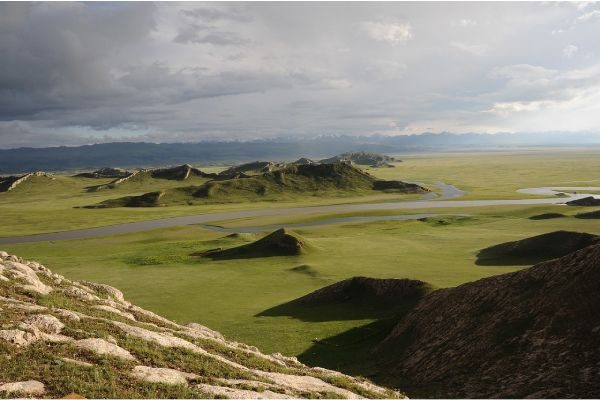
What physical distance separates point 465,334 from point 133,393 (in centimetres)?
2027

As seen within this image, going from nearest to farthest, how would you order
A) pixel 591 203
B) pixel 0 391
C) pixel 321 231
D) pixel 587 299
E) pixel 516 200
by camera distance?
pixel 0 391
pixel 587 299
pixel 321 231
pixel 591 203
pixel 516 200

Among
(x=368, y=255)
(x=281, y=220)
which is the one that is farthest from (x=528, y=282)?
(x=281, y=220)

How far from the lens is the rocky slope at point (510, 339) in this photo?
69.0ft

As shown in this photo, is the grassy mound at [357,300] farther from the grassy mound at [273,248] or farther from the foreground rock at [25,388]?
the grassy mound at [273,248]

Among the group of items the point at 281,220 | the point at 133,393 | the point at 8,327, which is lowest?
the point at 281,220

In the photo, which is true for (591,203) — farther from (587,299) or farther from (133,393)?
(133,393)

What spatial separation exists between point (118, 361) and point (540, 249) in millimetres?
60120

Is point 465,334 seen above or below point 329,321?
above

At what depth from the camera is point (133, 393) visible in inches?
585

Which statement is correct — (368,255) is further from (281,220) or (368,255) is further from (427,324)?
(281,220)

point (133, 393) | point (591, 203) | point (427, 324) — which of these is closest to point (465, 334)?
point (427, 324)

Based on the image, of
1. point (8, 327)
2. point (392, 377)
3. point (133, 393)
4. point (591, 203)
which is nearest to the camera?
point (133, 393)

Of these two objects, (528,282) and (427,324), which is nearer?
(528,282)

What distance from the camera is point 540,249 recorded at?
202ft
